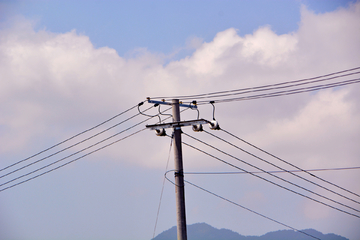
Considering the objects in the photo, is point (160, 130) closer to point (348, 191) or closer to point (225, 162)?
point (225, 162)

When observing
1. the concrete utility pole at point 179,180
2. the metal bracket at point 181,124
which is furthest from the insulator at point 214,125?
the concrete utility pole at point 179,180

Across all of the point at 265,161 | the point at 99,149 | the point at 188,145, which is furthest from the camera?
the point at 99,149

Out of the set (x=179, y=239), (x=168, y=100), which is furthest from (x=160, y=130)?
(x=179, y=239)

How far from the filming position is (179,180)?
19.9 meters

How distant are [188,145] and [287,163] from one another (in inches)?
245

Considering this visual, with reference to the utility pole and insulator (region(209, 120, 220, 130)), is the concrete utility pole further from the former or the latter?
insulator (region(209, 120, 220, 130))

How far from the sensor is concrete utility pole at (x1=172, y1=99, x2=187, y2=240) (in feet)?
63.4

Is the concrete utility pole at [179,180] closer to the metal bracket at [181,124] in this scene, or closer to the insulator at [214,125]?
the metal bracket at [181,124]

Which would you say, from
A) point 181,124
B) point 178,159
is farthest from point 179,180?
point 181,124

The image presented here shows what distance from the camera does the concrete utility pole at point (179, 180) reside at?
19.3 m

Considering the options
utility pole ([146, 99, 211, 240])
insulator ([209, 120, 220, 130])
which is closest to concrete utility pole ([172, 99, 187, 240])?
A: utility pole ([146, 99, 211, 240])

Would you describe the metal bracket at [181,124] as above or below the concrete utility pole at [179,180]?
above

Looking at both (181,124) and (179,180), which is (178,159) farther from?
(181,124)

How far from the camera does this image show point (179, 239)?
19203mm
